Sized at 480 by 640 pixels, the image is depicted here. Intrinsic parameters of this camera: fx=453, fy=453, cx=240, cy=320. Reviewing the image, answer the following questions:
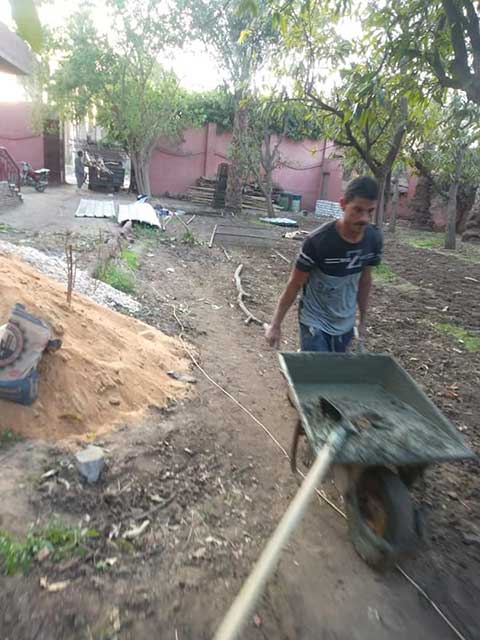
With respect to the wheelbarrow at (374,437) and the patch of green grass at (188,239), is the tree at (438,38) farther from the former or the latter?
the patch of green grass at (188,239)

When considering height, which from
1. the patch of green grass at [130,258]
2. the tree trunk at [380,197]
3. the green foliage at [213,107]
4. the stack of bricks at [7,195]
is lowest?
the patch of green grass at [130,258]

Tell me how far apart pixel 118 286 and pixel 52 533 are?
4.41 m

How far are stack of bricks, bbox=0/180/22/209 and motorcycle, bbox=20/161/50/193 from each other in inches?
165

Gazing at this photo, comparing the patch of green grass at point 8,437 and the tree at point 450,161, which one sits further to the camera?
the tree at point 450,161

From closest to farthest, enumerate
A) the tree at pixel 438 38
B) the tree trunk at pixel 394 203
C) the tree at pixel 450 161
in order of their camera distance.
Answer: the tree at pixel 438 38, the tree at pixel 450 161, the tree trunk at pixel 394 203

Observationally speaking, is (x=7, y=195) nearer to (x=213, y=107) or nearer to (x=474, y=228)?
(x=213, y=107)

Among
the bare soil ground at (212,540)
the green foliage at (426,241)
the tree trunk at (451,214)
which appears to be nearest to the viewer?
the bare soil ground at (212,540)

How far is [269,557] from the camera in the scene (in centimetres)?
238

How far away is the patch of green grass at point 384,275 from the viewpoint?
9.77 metres

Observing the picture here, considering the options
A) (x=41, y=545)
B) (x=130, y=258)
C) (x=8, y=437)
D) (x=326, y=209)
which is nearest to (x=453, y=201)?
(x=326, y=209)

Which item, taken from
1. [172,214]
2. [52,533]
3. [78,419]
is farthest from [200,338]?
[172,214]

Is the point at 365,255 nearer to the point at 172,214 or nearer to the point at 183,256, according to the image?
the point at 183,256

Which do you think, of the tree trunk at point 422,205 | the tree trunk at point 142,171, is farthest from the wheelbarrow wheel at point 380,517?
the tree trunk at point 422,205

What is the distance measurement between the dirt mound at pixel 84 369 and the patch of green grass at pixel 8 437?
1.2 inches
